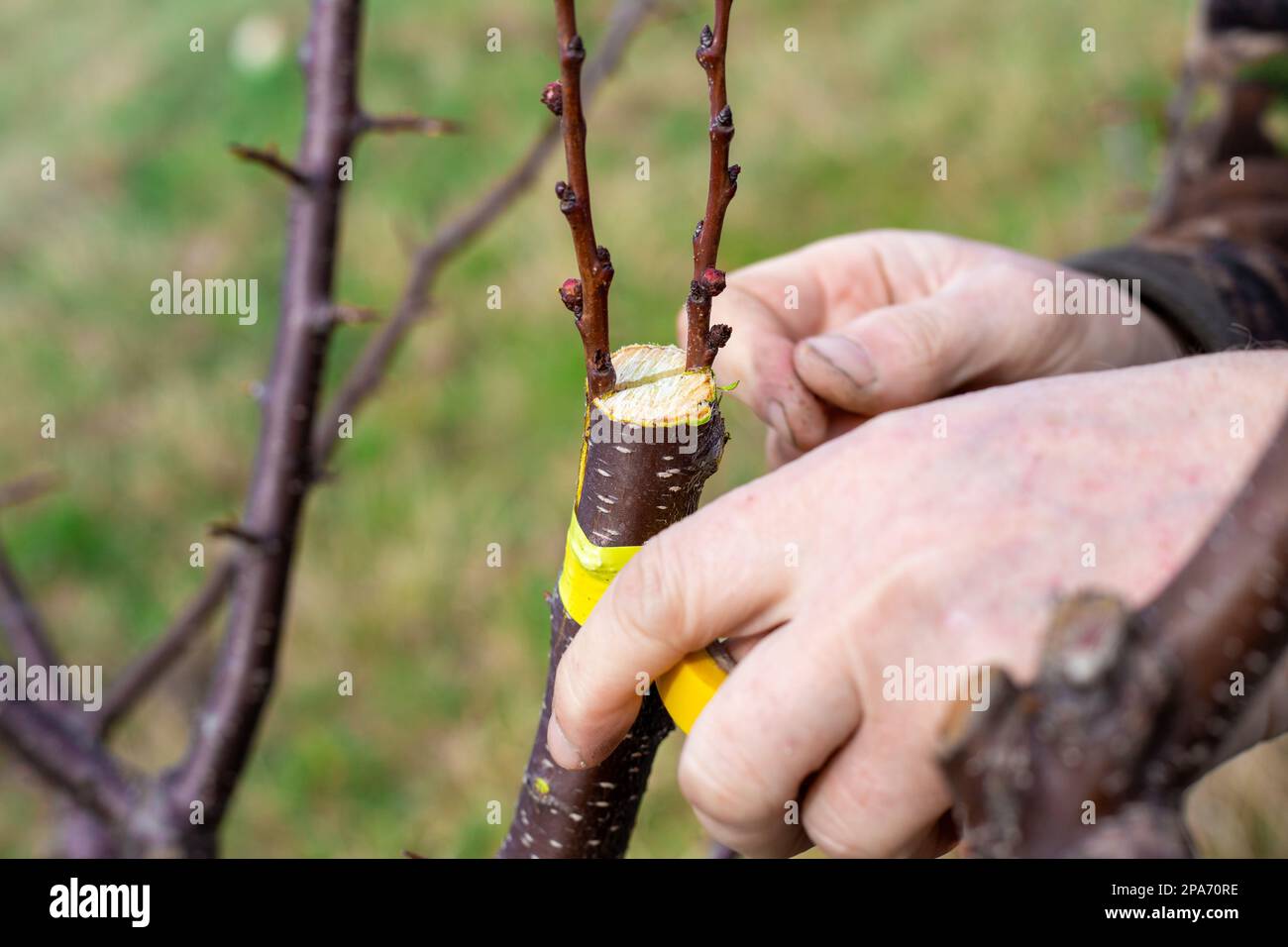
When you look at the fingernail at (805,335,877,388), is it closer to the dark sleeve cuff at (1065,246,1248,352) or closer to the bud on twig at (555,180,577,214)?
the bud on twig at (555,180,577,214)

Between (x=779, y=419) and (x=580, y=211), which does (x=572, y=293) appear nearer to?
(x=580, y=211)

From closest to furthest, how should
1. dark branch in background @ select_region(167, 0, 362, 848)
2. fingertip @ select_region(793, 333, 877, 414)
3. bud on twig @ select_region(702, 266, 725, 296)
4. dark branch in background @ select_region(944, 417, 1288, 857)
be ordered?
dark branch in background @ select_region(944, 417, 1288, 857)
bud on twig @ select_region(702, 266, 725, 296)
fingertip @ select_region(793, 333, 877, 414)
dark branch in background @ select_region(167, 0, 362, 848)

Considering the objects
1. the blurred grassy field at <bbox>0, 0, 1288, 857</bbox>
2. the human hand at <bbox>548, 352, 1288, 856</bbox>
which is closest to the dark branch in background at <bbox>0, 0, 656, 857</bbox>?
the human hand at <bbox>548, 352, 1288, 856</bbox>

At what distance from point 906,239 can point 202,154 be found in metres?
6.63

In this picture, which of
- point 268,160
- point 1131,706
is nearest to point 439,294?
point 268,160

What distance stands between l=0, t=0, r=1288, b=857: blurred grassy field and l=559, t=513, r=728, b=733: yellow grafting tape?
2.20m

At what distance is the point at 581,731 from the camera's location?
3.66 feet

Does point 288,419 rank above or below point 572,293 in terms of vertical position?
below

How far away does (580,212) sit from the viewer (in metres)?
0.96

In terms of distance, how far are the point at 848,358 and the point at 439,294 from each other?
4.57 meters

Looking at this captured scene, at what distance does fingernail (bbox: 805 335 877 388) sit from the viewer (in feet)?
4.54

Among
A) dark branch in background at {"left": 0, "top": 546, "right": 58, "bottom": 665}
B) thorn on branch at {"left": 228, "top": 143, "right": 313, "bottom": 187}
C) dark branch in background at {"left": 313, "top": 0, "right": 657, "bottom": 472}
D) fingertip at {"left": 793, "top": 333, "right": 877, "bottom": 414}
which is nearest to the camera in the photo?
fingertip at {"left": 793, "top": 333, "right": 877, "bottom": 414}

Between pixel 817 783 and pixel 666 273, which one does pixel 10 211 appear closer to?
pixel 666 273
